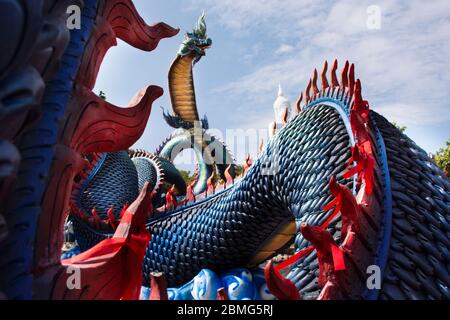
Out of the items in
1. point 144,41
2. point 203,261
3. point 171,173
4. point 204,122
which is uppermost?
point 204,122

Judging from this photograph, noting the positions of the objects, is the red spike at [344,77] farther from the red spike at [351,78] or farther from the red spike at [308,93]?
the red spike at [308,93]

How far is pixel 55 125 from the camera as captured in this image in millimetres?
781

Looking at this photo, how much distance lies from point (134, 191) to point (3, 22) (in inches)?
190

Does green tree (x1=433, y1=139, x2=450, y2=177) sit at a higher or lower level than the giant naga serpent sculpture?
higher

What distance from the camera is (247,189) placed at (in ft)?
10.00

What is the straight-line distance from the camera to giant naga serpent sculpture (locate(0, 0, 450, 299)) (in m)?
0.69

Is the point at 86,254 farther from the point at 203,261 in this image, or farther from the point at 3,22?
the point at 203,261

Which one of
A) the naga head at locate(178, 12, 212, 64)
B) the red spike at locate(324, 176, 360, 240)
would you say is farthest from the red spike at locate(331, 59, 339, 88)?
the naga head at locate(178, 12, 212, 64)

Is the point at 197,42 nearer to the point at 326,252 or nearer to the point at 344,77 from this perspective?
the point at 344,77

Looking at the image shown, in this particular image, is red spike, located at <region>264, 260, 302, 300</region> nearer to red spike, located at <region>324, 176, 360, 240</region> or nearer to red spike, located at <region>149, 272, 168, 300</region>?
red spike, located at <region>149, 272, 168, 300</region>

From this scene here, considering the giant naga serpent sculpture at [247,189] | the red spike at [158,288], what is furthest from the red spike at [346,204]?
the red spike at [158,288]

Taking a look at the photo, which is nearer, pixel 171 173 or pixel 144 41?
pixel 144 41
